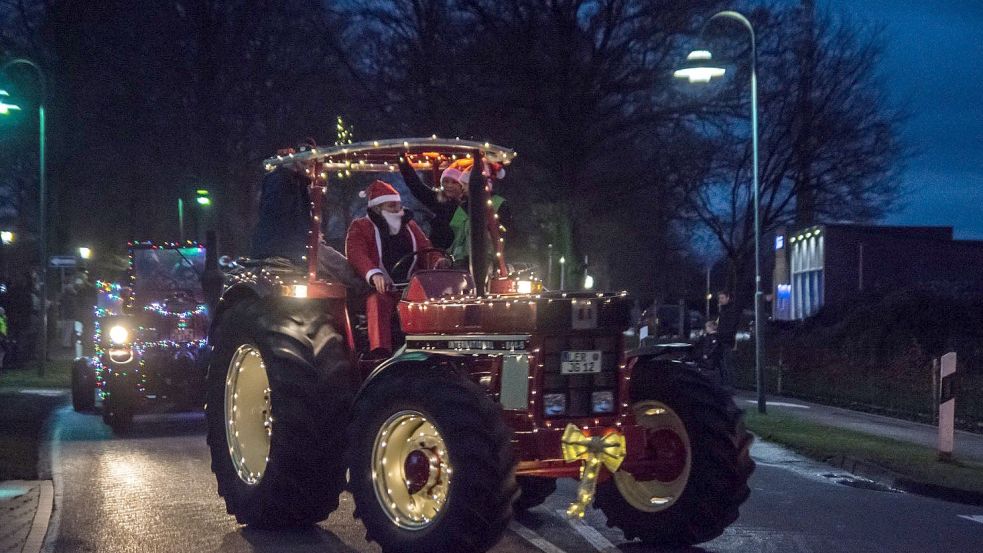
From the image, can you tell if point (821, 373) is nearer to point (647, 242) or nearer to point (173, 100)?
→ point (173, 100)

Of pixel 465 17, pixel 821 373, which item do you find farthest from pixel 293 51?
pixel 821 373

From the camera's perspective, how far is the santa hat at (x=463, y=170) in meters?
9.87

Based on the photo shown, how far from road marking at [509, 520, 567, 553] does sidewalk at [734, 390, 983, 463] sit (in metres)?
7.89

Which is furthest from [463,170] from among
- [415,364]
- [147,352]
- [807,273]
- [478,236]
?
[807,273]

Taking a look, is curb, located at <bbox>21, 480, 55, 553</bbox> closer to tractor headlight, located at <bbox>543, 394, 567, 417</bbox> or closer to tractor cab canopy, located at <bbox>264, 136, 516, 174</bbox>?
tractor cab canopy, located at <bbox>264, 136, 516, 174</bbox>

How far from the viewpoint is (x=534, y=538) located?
31.5ft

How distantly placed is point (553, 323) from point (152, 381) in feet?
34.2

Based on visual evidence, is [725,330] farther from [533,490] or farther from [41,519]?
[41,519]

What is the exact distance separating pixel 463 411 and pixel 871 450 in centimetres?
966

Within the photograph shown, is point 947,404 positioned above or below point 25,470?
above

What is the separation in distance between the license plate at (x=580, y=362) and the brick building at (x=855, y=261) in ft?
97.0

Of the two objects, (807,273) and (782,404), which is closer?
(782,404)

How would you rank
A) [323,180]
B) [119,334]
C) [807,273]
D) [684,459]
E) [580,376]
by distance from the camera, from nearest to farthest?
[580,376] < [684,459] < [323,180] < [119,334] < [807,273]

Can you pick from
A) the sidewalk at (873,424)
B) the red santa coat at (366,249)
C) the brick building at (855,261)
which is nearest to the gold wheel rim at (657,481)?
the red santa coat at (366,249)
